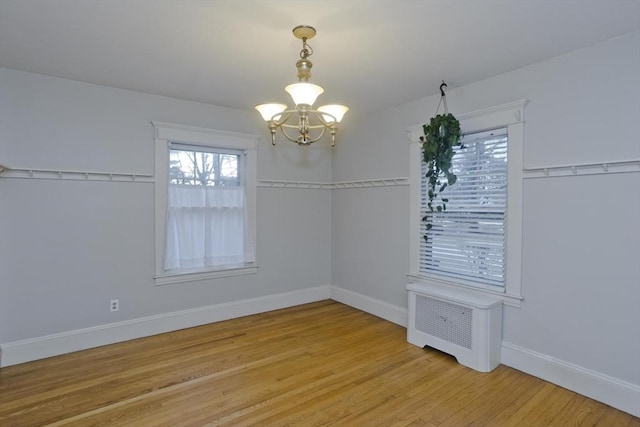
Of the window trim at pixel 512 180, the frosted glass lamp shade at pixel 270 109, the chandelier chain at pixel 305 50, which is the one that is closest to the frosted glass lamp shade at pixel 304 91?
the frosted glass lamp shade at pixel 270 109

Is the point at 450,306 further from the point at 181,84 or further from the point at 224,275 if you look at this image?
the point at 181,84

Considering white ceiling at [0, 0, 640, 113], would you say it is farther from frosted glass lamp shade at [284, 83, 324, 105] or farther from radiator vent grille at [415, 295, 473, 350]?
radiator vent grille at [415, 295, 473, 350]

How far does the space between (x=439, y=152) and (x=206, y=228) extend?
8.87ft

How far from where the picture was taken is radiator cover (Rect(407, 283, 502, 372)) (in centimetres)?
283

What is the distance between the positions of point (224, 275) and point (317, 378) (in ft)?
6.10

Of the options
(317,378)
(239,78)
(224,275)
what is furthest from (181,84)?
(317,378)

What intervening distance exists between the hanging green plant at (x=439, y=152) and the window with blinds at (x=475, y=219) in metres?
0.09

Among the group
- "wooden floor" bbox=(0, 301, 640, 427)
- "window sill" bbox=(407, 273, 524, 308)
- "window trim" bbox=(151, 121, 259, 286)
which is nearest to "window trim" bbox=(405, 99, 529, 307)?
"window sill" bbox=(407, 273, 524, 308)

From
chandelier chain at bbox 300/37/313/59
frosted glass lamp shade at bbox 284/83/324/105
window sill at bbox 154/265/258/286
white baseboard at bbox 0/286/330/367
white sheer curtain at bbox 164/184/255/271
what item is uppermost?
chandelier chain at bbox 300/37/313/59

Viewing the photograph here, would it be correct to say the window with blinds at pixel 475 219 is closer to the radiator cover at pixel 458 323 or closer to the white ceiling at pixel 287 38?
the radiator cover at pixel 458 323

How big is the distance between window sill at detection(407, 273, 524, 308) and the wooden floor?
22.6 inches

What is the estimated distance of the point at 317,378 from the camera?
270cm

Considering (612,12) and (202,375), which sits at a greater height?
(612,12)

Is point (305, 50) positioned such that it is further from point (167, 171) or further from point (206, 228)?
point (206, 228)
